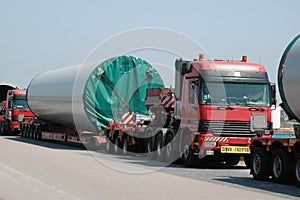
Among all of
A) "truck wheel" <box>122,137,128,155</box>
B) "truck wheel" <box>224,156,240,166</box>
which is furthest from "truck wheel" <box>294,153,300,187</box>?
"truck wheel" <box>122,137,128,155</box>

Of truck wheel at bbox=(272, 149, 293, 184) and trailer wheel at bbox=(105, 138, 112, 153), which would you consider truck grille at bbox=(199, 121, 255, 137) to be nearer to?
truck wheel at bbox=(272, 149, 293, 184)

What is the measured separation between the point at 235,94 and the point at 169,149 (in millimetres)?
3606

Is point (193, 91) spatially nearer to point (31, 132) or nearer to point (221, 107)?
point (221, 107)

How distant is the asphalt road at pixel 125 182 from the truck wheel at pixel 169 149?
0.49m

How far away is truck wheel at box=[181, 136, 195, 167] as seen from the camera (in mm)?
21422

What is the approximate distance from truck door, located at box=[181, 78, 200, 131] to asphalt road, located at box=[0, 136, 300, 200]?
4.84ft

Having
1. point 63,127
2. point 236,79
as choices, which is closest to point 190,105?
point 236,79

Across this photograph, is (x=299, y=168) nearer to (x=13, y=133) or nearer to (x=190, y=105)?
(x=190, y=105)

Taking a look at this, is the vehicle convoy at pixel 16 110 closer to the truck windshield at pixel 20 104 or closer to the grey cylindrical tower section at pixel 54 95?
the truck windshield at pixel 20 104

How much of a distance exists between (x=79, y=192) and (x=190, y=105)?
28.0ft

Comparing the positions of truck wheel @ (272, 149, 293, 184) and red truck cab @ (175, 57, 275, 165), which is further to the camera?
red truck cab @ (175, 57, 275, 165)

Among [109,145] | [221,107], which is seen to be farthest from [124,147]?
[221,107]

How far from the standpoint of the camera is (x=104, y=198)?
503 inches

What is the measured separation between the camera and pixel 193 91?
21375 mm
